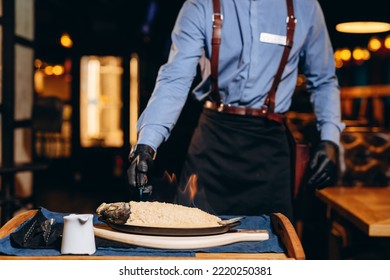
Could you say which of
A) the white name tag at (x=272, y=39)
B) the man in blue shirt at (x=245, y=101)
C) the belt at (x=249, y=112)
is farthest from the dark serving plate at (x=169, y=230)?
the white name tag at (x=272, y=39)

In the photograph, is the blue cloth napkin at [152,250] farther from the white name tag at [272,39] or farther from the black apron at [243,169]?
the white name tag at [272,39]

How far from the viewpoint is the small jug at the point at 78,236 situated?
1.55 meters

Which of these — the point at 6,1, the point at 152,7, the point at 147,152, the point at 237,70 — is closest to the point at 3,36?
the point at 6,1

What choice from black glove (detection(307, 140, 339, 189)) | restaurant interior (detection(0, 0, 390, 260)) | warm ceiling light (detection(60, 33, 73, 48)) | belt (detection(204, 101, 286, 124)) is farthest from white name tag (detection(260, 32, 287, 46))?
warm ceiling light (detection(60, 33, 73, 48))

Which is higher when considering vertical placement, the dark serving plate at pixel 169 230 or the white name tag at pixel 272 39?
the white name tag at pixel 272 39

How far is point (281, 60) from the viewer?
2.56 meters

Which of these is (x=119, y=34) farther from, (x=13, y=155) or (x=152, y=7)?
(x=13, y=155)

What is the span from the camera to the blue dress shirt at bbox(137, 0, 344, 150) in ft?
8.16

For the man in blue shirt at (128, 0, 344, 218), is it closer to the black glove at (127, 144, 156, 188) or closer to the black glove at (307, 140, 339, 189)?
the black glove at (307, 140, 339, 189)

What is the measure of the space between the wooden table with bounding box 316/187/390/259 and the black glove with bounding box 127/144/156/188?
940 millimetres

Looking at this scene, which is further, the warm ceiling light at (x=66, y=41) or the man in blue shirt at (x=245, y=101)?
the warm ceiling light at (x=66, y=41)

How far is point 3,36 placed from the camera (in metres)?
5.08

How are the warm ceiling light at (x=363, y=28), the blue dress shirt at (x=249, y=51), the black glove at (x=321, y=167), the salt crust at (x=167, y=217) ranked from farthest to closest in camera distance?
the warm ceiling light at (x=363, y=28) → the blue dress shirt at (x=249, y=51) → the black glove at (x=321, y=167) → the salt crust at (x=167, y=217)

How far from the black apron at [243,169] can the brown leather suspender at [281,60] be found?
58mm
